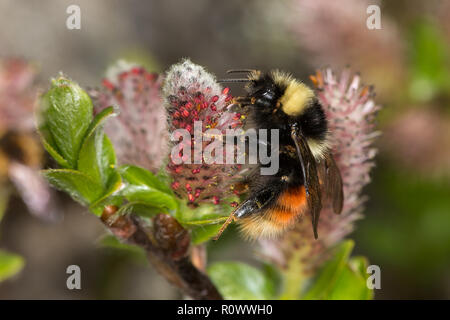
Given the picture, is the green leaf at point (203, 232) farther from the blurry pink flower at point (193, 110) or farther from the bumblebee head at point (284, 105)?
the bumblebee head at point (284, 105)

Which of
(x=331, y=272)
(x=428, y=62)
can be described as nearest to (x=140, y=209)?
(x=331, y=272)

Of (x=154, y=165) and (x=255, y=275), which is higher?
(x=154, y=165)

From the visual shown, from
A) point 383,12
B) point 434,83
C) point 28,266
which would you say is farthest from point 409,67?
point 28,266

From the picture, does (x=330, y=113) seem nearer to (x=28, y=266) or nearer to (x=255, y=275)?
(x=255, y=275)

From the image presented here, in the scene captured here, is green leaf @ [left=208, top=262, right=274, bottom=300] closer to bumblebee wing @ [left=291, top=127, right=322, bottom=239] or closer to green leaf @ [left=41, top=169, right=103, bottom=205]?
bumblebee wing @ [left=291, top=127, right=322, bottom=239]
